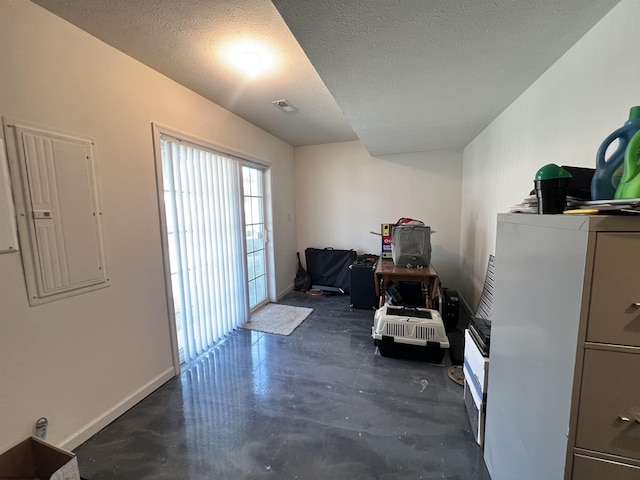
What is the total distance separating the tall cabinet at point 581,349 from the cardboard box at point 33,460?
1.85 meters

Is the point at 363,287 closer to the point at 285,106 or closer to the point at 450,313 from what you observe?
the point at 450,313

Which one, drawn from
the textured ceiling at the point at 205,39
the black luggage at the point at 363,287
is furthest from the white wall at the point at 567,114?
the textured ceiling at the point at 205,39

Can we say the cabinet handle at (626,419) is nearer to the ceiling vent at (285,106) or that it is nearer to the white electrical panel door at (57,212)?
the white electrical panel door at (57,212)

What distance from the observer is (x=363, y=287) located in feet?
11.5

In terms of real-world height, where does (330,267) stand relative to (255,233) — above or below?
below

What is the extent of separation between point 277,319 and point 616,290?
3.05 meters


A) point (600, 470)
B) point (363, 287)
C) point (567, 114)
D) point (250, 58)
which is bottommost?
point (363, 287)

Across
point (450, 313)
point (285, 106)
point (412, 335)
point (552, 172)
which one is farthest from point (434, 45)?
Answer: point (450, 313)

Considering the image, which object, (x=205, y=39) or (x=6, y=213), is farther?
(x=205, y=39)

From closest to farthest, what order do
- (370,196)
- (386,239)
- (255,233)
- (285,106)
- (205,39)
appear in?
(205,39)
(285,106)
(386,239)
(255,233)
(370,196)

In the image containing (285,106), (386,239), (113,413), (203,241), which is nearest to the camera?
(113,413)

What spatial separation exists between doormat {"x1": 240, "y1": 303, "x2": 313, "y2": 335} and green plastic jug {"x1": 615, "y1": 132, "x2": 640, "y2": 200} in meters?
2.73

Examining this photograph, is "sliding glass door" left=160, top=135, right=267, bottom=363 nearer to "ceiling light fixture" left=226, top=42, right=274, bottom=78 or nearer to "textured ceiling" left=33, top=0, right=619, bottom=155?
"textured ceiling" left=33, top=0, right=619, bottom=155

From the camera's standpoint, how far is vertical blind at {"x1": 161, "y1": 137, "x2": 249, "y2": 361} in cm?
221
